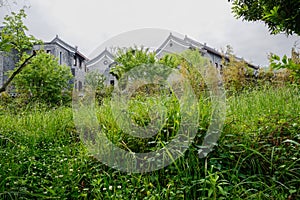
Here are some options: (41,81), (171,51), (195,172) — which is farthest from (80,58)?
(195,172)

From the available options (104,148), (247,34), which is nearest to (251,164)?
(104,148)

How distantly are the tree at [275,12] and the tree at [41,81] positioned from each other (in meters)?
8.95

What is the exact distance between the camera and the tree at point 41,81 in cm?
1110

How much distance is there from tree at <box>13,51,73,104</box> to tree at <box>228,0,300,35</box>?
8.95 metres

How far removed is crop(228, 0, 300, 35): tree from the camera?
160cm

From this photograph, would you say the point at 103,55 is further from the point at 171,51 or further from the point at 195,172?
the point at 195,172

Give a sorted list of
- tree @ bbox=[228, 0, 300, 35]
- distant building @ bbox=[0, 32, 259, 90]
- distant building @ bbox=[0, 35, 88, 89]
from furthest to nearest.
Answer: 1. distant building @ bbox=[0, 35, 88, 89]
2. distant building @ bbox=[0, 32, 259, 90]
3. tree @ bbox=[228, 0, 300, 35]

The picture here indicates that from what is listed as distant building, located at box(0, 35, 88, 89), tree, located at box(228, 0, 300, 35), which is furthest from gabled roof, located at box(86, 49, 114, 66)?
tree, located at box(228, 0, 300, 35)

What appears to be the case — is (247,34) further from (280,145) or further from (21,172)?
(21,172)

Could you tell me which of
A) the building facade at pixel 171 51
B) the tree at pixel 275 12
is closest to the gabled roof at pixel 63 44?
the building facade at pixel 171 51

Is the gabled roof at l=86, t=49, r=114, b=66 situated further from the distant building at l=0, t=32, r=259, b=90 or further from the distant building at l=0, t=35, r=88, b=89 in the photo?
the distant building at l=0, t=35, r=88, b=89

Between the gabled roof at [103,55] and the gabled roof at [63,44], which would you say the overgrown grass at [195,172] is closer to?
the gabled roof at [63,44]

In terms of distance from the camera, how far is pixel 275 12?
5.01 feet

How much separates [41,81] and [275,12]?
11.4 m
